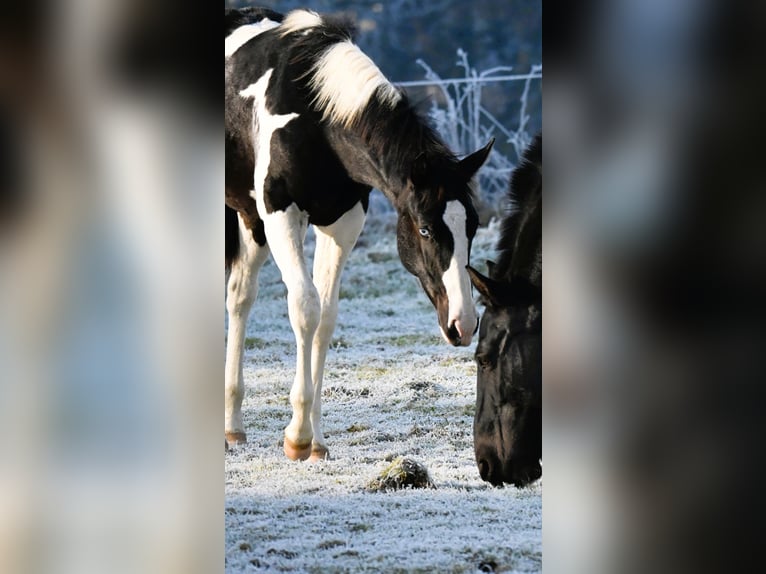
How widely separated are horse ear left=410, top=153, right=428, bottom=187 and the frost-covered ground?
38 cm

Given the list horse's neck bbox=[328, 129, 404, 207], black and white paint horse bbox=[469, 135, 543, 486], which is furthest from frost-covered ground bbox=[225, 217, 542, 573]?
horse's neck bbox=[328, 129, 404, 207]

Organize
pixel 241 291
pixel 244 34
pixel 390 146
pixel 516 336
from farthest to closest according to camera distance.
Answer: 1. pixel 241 291
2. pixel 244 34
3. pixel 390 146
4. pixel 516 336

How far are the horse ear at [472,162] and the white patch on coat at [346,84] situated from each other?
32cm

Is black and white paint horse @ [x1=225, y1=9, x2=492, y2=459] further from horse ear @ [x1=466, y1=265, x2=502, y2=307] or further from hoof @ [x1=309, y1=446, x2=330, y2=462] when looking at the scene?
horse ear @ [x1=466, y1=265, x2=502, y2=307]

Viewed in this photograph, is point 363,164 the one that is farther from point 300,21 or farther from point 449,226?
point 300,21

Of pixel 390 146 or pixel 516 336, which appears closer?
pixel 516 336

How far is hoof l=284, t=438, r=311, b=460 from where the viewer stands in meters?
3.46

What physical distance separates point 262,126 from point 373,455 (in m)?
1.24

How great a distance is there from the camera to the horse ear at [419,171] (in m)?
3.16

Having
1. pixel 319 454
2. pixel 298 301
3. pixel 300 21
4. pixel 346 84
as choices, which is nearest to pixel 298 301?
pixel 298 301

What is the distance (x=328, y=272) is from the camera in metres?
3.70

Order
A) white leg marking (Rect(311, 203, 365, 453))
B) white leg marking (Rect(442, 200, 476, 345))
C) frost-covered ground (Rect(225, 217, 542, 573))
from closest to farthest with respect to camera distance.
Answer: frost-covered ground (Rect(225, 217, 542, 573)) < white leg marking (Rect(442, 200, 476, 345)) < white leg marking (Rect(311, 203, 365, 453))

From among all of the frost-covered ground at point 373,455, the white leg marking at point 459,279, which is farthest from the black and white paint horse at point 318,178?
the frost-covered ground at point 373,455
